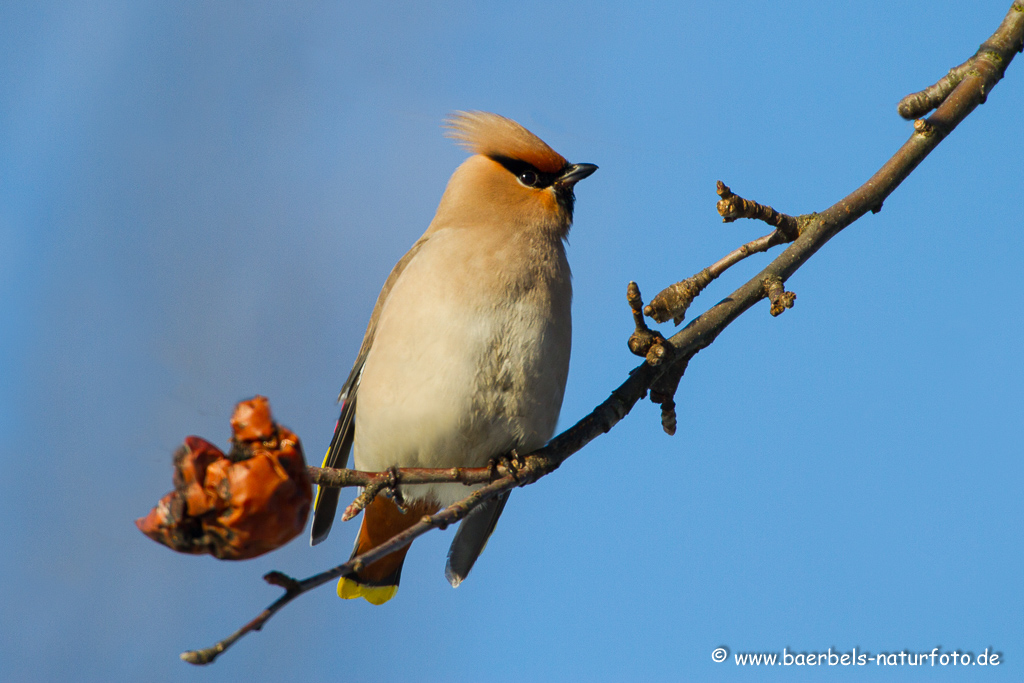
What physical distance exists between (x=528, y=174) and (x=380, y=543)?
1462 millimetres

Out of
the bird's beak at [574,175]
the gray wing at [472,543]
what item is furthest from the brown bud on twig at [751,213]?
the gray wing at [472,543]

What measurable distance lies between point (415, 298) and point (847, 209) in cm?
132

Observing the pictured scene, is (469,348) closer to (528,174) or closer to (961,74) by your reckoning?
(528,174)

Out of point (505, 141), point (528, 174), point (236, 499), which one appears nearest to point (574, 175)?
point (528, 174)

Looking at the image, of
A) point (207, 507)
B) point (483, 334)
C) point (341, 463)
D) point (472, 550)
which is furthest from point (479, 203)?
point (207, 507)

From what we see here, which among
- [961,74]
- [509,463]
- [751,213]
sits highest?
[961,74]

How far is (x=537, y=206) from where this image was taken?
3.45m

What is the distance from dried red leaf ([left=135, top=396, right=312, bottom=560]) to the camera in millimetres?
1542

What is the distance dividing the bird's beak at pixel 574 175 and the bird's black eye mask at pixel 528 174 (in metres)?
0.03

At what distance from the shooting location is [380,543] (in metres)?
3.40

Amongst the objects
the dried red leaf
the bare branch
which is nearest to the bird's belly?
the bare branch

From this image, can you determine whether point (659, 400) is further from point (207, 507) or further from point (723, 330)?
point (207, 507)

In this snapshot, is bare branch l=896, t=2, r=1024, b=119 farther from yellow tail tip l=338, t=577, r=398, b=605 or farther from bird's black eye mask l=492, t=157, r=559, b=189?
yellow tail tip l=338, t=577, r=398, b=605

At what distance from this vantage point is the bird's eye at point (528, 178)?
140 inches
